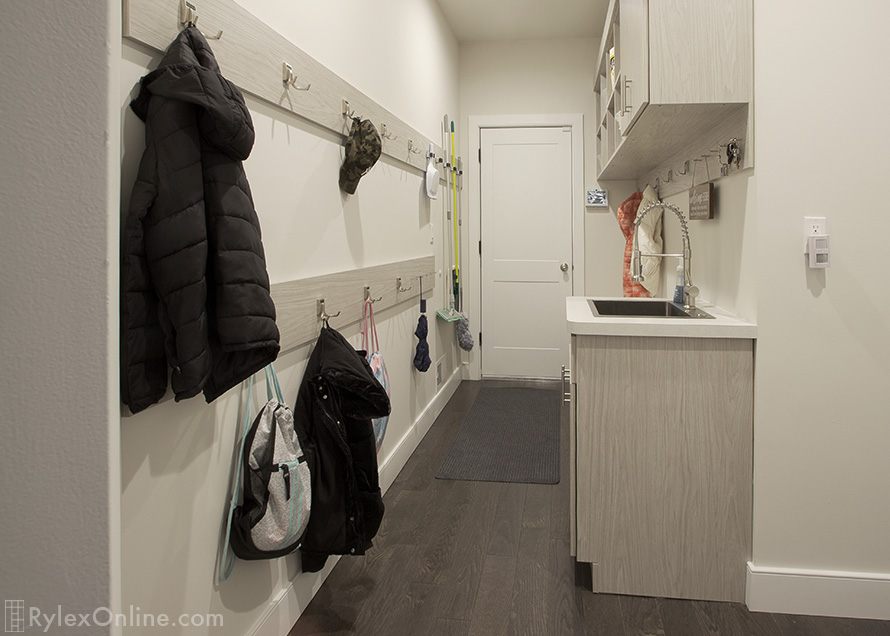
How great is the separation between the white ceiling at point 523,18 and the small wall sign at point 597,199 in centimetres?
115

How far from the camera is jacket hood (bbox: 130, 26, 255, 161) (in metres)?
1.17

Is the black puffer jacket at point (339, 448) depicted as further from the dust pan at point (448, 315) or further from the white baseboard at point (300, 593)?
the dust pan at point (448, 315)

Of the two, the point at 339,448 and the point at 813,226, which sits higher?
the point at 813,226

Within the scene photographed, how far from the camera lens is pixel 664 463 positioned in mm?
2016

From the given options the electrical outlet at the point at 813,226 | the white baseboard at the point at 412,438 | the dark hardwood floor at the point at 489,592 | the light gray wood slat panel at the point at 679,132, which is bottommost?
the dark hardwood floor at the point at 489,592

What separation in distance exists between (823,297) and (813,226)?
202 mm

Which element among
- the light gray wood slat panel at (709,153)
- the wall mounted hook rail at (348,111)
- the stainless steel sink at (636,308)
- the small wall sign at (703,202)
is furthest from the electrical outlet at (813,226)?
the wall mounted hook rail at (348,111)

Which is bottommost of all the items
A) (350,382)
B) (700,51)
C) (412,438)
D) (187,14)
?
(412,438)

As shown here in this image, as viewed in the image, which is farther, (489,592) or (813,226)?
(489,592)

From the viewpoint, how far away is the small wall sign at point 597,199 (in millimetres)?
4984

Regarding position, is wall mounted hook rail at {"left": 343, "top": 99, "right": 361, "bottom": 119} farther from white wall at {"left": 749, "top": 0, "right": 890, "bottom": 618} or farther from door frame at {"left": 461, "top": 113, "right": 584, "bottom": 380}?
door frame at {"left": 461, "top": 113, "right": 584, "bottom": 380}

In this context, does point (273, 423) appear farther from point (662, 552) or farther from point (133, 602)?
point (662, 552)

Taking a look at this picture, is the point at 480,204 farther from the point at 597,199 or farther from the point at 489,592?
the point at 489,592

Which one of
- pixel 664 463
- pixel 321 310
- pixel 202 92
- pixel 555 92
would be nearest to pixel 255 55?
pixel 202 92
